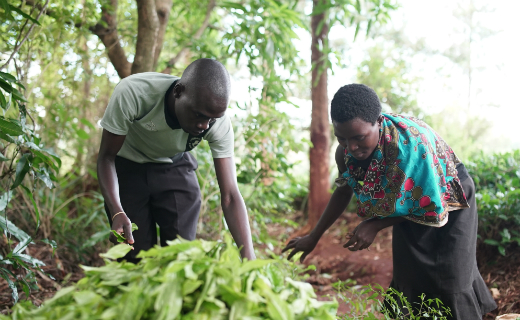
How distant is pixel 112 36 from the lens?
3.40 metres

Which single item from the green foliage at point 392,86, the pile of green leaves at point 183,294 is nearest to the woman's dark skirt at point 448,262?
the pile of green leaves at point 183,294

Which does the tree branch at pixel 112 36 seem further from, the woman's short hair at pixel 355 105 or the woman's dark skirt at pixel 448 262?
the woman's dark skirt at pixel 448 262

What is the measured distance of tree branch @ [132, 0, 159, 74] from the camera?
122 inches

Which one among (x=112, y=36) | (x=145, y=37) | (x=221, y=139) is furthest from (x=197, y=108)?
(x=112, y=36)

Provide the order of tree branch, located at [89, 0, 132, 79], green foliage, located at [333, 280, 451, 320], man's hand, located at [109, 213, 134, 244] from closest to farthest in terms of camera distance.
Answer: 1. green foliage, located at [333, 280, 451, 320]
2. man's hand, located at [109, 213, 134, 244]
3. tree branch, located at [89, 0, 132, 79]

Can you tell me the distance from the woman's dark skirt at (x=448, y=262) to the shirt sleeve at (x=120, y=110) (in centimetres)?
142

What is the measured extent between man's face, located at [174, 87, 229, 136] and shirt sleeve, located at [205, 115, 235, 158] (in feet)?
0.40

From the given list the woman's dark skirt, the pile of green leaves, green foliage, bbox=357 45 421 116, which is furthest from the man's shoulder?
green foliage, bbox=357 45 421 116

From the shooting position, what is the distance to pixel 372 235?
1838 millimetres

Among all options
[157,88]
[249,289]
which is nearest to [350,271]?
[157,88]

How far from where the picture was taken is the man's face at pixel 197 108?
1.72m

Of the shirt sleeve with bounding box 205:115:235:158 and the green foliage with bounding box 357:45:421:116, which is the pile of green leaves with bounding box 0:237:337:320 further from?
the green foliage with bounding box 357:45:421:116

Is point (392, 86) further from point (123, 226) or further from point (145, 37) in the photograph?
point (123, 226)

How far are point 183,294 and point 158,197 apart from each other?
154 cm
